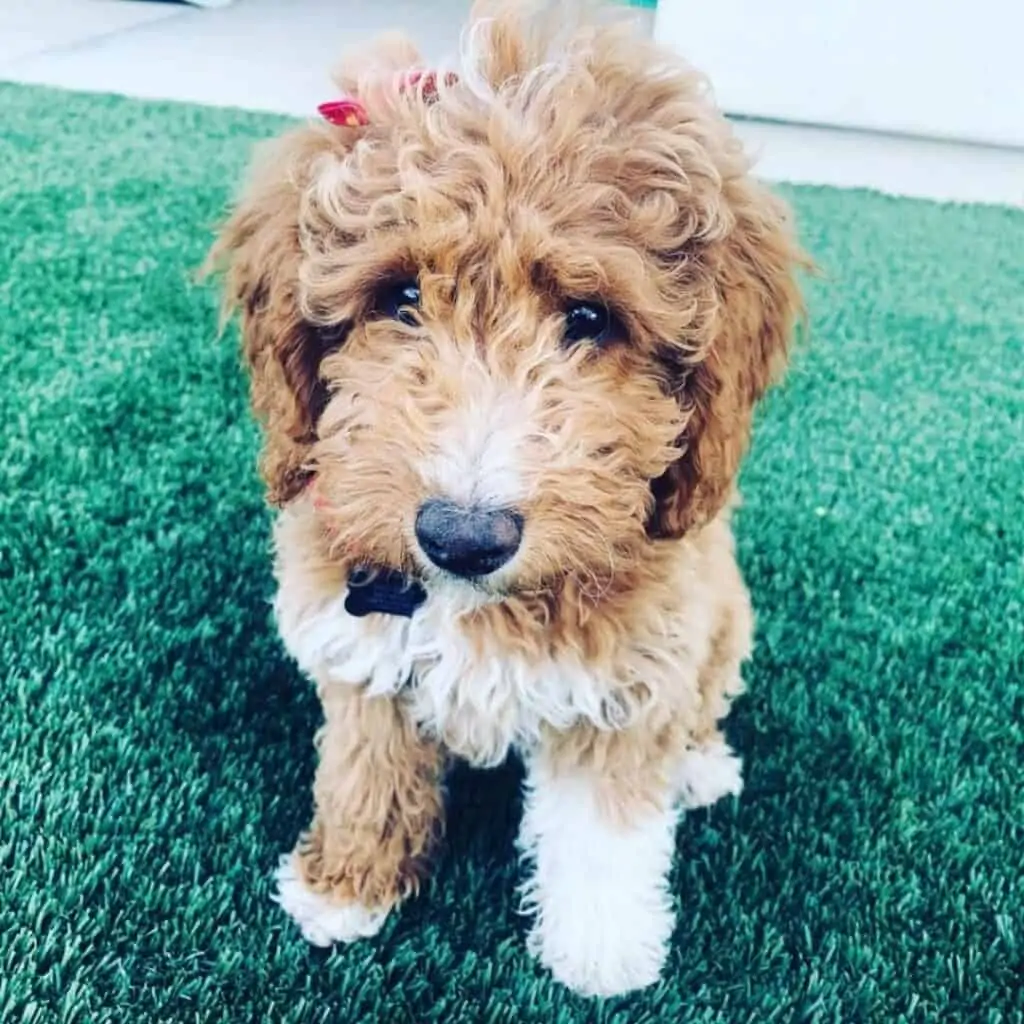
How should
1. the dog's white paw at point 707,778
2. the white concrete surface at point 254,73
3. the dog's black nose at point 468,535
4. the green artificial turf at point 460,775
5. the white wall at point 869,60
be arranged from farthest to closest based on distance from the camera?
the white wall at point 869,60
the white concrete surface at point 254,73
the dog's white paw at point 707,778
the green artificial turf at point 460,775
the dog's black nose at point 468,535

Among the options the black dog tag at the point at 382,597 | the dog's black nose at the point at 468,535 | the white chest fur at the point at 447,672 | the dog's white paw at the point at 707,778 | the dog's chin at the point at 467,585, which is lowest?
the dog's white paw at the point at 707,778

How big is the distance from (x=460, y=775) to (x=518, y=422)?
1.27m

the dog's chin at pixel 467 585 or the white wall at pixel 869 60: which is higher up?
the dog's chin at pixel 467 585

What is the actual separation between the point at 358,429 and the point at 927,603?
79.4 inches

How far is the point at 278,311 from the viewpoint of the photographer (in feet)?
6.57

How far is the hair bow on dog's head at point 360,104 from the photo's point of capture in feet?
6.26

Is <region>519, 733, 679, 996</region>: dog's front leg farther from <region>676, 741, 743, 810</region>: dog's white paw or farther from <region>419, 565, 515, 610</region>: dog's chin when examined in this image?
<region>419, 565, 515, 610</region>: dog's chin

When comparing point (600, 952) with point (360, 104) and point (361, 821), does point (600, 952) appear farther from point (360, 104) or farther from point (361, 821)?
point (360, 104)

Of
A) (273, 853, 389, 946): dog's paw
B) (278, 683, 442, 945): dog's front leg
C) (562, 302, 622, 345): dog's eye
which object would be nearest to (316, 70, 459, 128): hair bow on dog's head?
(562, 302, 622, 345): dog's eye

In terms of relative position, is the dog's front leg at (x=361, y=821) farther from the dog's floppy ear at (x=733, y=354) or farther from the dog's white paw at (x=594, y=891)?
A: the dog's floppy ear at (x=733, y=354)

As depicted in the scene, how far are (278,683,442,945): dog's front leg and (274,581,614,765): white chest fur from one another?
0.35 ft

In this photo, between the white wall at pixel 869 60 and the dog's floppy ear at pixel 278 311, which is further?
the white wall at pixel 869 60

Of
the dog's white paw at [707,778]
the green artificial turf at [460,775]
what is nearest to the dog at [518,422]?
the green artificial turf at [460,775]

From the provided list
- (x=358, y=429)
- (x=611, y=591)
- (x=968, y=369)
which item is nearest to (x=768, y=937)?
(x=611, y=591)
